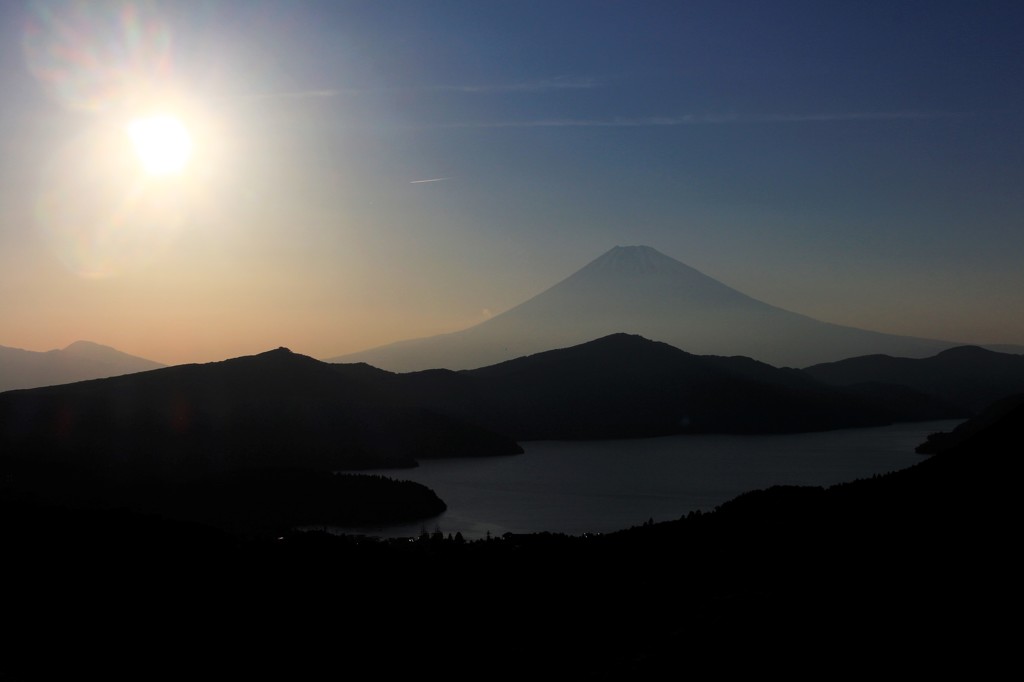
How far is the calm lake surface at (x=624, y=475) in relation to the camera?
60000mm

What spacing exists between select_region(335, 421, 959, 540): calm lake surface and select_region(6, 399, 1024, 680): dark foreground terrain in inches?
1108

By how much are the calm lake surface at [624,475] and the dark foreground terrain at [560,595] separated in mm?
28142

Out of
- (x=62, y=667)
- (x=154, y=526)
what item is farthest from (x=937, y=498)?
(x=154, y=526)

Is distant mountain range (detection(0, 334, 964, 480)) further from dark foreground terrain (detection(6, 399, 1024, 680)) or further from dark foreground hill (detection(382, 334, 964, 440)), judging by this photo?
dark foreground terrain (detection(6, 399, 1024, 680))

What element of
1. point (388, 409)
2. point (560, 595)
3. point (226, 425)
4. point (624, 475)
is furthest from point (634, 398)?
point (560, 595)

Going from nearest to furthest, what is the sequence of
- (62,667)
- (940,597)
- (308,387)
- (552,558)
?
(940,597) → (62,667) → (552,558) → (308,387)

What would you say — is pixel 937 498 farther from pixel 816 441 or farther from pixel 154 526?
pixel 816 441

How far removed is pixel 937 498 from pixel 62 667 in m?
18.9

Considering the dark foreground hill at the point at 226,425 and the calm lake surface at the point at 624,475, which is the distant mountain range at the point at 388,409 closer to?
the dark foreground hill at the point at 226,425

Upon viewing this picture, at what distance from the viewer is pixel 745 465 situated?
98.2 meters

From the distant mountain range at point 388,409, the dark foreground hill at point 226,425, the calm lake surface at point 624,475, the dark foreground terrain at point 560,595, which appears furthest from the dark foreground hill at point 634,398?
the dark foreground terrain at point 560,595

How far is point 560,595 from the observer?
850 inches

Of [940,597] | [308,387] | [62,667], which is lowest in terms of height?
[62,667]

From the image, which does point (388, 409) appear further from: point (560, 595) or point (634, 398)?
point (560, 595)
